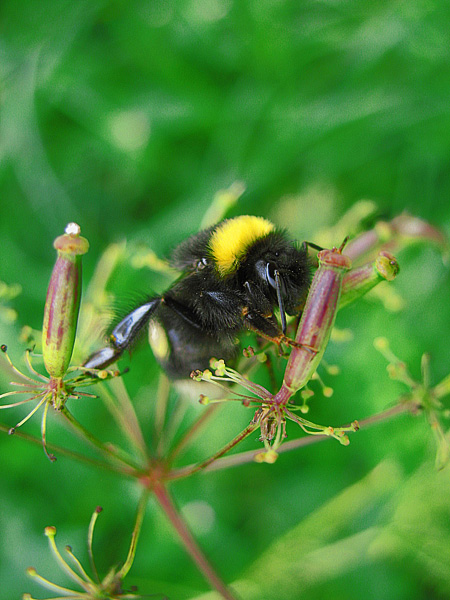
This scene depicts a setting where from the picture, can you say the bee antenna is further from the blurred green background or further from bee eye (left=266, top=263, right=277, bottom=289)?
the blurred green background

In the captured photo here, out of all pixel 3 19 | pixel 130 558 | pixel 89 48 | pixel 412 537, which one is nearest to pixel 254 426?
pixel 130 558

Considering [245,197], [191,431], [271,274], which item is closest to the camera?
[271,274]

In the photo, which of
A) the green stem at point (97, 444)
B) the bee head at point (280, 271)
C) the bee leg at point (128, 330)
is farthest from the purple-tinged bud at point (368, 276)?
the green stem at point (97, 444)

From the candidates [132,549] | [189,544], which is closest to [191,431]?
[189,544]

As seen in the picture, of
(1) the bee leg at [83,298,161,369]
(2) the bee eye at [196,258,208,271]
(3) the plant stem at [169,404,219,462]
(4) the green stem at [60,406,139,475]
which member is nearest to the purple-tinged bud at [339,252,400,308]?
(2) the bee eye at [196,258,208,271]

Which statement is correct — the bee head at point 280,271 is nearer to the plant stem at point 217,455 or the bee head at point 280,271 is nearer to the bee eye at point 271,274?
the bee eye at point 271,274

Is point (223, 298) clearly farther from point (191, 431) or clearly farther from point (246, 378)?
point (191, 431)
